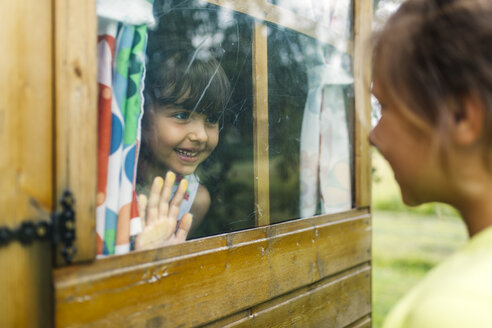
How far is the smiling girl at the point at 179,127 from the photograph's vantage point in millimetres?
1342

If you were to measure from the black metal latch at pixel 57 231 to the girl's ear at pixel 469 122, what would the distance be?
81 cm

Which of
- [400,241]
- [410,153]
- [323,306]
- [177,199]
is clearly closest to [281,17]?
[177,199]

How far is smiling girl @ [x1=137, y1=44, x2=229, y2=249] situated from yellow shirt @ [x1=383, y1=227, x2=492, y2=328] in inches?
33.2

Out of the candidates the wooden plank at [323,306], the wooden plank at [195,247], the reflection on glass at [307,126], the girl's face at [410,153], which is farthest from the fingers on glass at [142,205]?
the girl's face at [410,153]

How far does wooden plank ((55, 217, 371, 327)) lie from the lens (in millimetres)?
1086

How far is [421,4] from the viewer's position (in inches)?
30.7

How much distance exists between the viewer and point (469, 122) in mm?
716

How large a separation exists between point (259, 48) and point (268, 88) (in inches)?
6.1

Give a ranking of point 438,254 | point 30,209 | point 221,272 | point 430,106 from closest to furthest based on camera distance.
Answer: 1. point 430,106
2. point 30,209
3. point 221,272
4. point 438,254

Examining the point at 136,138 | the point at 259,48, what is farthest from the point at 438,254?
the point at 136,138

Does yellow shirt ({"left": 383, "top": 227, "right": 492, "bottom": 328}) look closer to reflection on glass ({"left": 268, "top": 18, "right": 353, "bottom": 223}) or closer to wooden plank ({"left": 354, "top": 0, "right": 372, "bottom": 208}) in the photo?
reflection on glass ({"left": 268, "top": 18, "right": 353, "bottom": 223})

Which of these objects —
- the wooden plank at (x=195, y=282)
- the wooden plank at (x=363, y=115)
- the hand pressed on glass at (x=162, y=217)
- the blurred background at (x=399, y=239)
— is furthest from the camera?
the blurred background at (x=399, y=239)

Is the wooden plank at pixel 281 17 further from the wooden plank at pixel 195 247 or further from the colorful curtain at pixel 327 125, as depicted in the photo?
the wooden plank at pixel 195 247

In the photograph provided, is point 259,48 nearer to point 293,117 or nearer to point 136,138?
point 293,117
